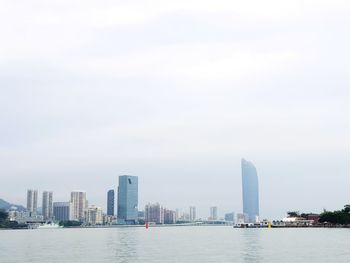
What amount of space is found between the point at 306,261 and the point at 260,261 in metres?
6.36

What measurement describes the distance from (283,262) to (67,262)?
3027 cm

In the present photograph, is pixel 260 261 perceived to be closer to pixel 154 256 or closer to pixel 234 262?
pixel 234 262

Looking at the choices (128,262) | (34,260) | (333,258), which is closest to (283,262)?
(333,258)

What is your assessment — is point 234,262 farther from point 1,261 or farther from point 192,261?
point 1,261

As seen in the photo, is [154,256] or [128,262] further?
[154,256]

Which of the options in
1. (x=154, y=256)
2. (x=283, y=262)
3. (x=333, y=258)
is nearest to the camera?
(x=283, y=262)

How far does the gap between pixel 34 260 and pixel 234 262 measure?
30.0 metres

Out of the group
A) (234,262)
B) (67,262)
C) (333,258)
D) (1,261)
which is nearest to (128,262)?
(67,262)

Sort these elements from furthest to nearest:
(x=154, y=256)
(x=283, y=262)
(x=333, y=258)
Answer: (x=154, y=256)
(x=333, y=258)
(x=283, y=262)

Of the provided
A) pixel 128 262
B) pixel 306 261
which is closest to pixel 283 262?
pixel 306 261

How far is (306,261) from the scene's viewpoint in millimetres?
71250

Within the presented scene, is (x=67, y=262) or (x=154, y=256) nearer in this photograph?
(x=67, y=262)

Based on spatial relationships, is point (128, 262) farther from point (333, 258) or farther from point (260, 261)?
point (333, 258)

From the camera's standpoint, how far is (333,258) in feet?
248
